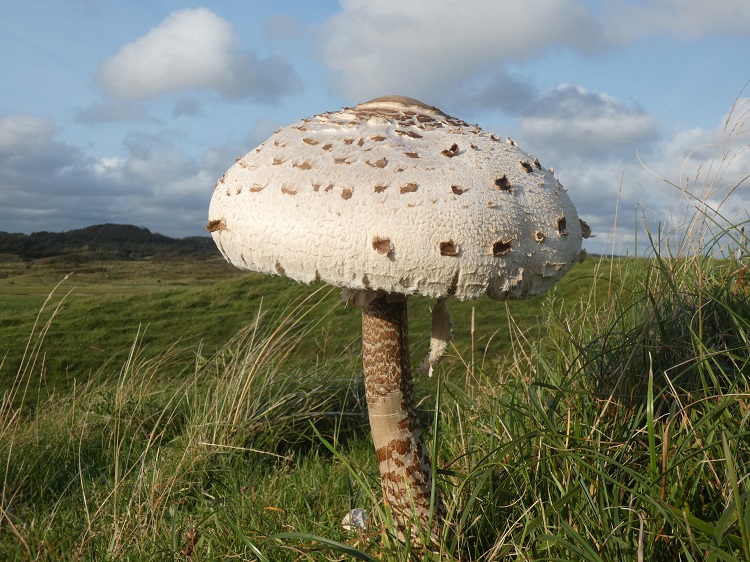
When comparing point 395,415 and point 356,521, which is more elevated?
point 395,415

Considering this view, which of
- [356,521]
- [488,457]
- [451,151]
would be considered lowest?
[356,521]

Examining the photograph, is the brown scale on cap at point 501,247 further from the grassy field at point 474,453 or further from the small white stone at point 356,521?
the small white stone at point 356,521

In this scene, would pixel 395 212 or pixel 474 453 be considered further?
pixel 474 453

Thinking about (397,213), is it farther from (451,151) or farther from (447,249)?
(451,151)

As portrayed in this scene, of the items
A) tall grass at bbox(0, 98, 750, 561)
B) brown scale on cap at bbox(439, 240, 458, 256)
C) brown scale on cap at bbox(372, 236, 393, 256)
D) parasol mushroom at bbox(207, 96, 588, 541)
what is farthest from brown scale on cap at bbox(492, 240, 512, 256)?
tall grass at bbox(0, 98, 750, 561)

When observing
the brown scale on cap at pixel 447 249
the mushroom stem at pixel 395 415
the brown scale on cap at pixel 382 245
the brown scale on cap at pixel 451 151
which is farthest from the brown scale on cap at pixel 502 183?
the mushroom stem at pixel 395 415

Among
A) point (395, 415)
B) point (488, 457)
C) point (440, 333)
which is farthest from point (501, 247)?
point (488, 457)
